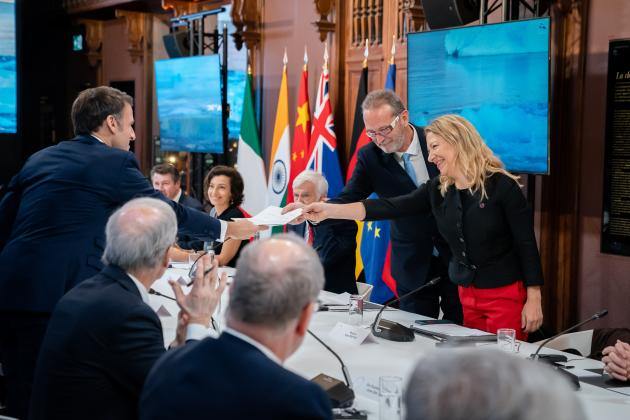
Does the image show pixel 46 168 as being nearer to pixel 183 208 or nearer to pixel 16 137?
pixel 183 208

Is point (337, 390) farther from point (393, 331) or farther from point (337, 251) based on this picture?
point (337, 251)

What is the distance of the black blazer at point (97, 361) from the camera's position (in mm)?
1991

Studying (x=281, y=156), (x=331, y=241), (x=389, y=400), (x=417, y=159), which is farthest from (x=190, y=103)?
(x=389, y=400)

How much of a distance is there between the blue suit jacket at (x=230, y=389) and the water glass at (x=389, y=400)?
22.6 inches

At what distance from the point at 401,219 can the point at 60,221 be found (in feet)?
5.26

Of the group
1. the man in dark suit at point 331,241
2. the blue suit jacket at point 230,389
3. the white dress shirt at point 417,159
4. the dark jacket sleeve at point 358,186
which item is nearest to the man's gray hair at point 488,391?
the blue suit jacket at point 230,389

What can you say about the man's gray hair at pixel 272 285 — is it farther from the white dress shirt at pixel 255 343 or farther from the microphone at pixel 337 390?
the microphone at pixel 337 390

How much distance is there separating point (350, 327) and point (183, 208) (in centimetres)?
97

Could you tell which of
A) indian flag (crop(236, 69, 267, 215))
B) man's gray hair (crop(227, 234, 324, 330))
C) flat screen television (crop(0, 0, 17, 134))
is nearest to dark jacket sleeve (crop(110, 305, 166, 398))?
man's gray hair (crop(227, 234, 324, 330))

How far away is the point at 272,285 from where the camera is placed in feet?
5.07

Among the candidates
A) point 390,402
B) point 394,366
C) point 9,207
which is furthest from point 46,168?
point 390,402

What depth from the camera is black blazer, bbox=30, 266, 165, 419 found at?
199cm

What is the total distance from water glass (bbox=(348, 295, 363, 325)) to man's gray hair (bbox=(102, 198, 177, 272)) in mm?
1121

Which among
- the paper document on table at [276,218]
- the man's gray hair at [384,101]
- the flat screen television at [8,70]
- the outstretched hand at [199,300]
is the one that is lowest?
the outstretched hand at [199,300]
